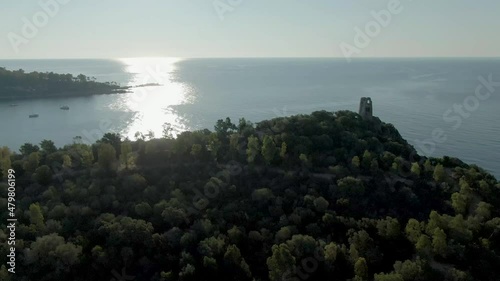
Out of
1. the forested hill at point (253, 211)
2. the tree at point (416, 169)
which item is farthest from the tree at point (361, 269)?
the tree at point (416, 169)

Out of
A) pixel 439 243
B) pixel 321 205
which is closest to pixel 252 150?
pixel 321 205

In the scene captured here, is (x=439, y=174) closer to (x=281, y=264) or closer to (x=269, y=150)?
(x=269, y=150)

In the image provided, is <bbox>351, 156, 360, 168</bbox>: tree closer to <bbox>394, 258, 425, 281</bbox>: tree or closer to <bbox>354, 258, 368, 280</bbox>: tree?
<bbox>394, 258, 425, 281</bbox>: tree

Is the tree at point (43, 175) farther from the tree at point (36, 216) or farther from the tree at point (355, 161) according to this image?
the tree at point (355, 161)

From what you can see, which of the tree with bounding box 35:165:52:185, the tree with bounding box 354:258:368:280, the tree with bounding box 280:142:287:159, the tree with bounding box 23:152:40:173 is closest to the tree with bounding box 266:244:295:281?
the tree with bounding box 354:258:368:280

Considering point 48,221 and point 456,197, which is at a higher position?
point 456,197

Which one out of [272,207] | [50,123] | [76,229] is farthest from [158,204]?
[50,123]

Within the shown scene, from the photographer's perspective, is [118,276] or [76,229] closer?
[118,276]

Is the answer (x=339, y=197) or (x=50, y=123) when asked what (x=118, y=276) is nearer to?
(x=339, y=197)
